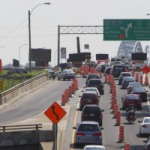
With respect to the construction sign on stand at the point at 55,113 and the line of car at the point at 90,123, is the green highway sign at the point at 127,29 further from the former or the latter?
the construction sign on stand at the point at 55,113

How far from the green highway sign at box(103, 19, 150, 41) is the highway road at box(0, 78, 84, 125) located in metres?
7.90

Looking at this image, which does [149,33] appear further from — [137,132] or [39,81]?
[137,132]

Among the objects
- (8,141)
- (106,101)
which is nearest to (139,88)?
(106,101)

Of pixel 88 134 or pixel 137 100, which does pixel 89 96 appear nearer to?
pixel 137 100

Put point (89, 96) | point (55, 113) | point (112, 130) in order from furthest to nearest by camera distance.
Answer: point (89, 96), point (112, 130), point (55, 113)

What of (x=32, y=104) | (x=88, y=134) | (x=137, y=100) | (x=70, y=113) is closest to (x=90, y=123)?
(x=88, y=134)

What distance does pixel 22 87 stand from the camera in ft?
244

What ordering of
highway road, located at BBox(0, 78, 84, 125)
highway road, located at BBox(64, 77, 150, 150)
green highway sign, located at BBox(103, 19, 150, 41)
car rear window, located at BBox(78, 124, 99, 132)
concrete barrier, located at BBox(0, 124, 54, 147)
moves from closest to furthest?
car rear window, located at BBox(78, 124, 99, 132), highway road, located at BBox(64, 77, 150, 150), concrete barrier, located at BBox(0, 124, 54, 147), highway road, located at BBox(0, 78, 84, 125), green highway sign, located at BBox(103, 19, 150, 41)

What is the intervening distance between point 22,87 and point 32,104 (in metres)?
8.11

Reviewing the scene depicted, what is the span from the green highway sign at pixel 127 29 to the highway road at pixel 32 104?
7895mm

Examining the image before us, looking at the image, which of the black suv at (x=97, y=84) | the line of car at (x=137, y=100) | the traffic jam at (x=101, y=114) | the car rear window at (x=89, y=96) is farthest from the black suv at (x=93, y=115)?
the black suv at (x=97, y=84)

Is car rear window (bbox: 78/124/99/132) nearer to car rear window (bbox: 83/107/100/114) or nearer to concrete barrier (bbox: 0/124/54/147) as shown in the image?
concrete barrier (bbox: 0/124/54/147)

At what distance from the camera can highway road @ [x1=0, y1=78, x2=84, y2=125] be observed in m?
56.6

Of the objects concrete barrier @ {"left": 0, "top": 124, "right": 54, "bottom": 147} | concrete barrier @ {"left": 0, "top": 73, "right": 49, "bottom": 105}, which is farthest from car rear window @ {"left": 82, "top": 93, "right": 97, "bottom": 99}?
concrete barrier @ {"left": 0, "top": 124, "right": 54, "bottom": 147}
